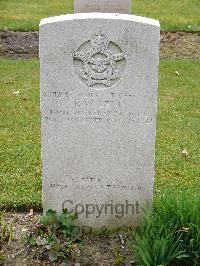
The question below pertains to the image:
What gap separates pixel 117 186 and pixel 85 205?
1.00 feet

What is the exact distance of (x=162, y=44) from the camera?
1106 cm

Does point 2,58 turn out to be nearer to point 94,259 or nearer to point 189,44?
point 189,44

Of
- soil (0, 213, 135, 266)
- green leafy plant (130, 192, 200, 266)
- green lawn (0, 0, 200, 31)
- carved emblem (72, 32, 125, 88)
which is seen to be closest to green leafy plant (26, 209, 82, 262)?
soil (0, 213, 135, 266)

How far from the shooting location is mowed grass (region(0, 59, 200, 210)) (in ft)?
17.9

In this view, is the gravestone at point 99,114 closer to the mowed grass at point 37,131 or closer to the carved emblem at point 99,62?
the carved emblem at point 99,62

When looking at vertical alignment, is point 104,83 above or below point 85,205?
Result: above

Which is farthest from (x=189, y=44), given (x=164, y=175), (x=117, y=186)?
(x=117, y=186)

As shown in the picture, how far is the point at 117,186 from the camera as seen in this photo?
14.8 ft

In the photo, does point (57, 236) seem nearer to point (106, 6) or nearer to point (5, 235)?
point (5, 235)

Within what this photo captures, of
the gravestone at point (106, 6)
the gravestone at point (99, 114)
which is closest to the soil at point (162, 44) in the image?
the gravestone at point (106, 6)

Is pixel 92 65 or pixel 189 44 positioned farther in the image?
pixel 189 44

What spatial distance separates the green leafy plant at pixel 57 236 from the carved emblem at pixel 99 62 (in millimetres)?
1063

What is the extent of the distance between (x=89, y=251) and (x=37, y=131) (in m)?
2.68

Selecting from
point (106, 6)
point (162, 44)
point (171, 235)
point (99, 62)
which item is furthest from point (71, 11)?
point (171, 235)
